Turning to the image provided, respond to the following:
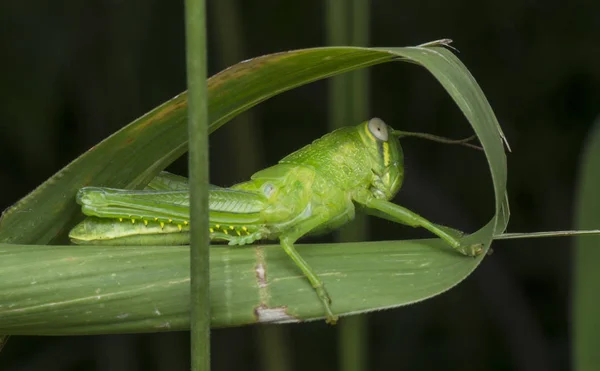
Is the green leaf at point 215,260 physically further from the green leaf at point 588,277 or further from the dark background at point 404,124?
the dark background at point 404,124

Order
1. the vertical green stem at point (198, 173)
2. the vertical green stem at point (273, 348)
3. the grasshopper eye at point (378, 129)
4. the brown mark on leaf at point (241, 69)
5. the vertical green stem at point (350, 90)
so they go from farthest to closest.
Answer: the vertical green stem at point (273, 348) < the grasshopper eye at point (378, 129) < the vertical green stem at point (350, 90) < the brown mark on leaf at point (241, 69) < the vertical green stem at point (198, 173)

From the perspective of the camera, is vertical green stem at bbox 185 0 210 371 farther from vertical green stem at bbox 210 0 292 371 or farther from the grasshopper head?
vertical green stem at bbox 210 0 292 371

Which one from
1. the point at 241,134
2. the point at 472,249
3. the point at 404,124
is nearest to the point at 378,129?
the point at 472,249

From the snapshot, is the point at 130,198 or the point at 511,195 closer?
the point at 130,198

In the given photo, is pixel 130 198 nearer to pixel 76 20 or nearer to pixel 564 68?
pixel 76 20

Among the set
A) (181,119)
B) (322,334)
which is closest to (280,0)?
(322,334)

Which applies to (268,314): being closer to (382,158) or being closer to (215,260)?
(215,260)

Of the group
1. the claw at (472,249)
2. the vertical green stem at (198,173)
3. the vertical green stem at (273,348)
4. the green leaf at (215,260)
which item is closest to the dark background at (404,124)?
the vertical green stem at (273,348)
